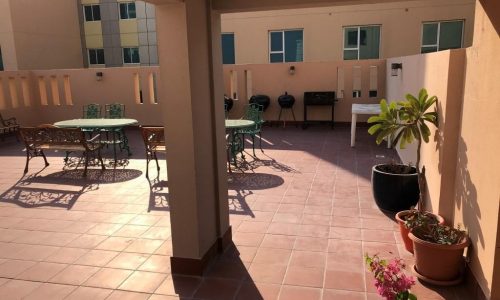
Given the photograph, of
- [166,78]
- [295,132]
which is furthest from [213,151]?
[295,132]

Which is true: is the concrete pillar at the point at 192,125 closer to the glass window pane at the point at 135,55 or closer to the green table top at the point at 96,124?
the green table top at the point at 96,124

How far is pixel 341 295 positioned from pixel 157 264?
1.63m

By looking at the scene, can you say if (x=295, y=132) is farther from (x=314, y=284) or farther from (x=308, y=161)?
(x=314, y=284)

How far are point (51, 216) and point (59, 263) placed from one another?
1402 mm

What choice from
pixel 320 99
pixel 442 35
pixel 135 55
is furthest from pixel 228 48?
pixel 135 55

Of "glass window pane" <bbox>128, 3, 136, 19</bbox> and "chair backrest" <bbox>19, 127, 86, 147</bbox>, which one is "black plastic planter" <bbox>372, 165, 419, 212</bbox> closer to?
"chair backrest" <bbox>19, 127, 86, 147</bbox>

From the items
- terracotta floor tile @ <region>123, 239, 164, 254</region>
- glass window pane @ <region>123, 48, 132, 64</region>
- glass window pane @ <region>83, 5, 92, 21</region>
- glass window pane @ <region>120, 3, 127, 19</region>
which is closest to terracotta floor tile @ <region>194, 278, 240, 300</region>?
terracotta floor tile @ <region>123, 239, 164, 254</region>

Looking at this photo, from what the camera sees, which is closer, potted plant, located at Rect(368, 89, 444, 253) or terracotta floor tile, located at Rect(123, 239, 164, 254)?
potted plant, located at Rect(368, 89, 444, 253)

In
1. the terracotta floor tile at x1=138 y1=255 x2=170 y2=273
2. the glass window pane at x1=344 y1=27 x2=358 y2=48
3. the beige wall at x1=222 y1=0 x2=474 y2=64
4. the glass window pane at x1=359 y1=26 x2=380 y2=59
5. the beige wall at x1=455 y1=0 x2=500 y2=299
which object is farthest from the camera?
the glass window pane at x1=344 y1=27 x2=358 y2=48

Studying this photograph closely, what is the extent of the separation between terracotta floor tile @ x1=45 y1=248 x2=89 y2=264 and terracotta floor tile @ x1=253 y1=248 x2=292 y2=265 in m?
1.70

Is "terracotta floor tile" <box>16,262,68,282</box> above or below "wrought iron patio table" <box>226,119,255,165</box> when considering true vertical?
below

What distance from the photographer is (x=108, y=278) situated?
343 centimetres

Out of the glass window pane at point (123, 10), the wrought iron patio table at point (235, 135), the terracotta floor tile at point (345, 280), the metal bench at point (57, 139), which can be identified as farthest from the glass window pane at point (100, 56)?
the terracotta floor tile at point (345, 280)

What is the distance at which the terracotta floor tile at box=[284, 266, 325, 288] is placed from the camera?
3.25m
